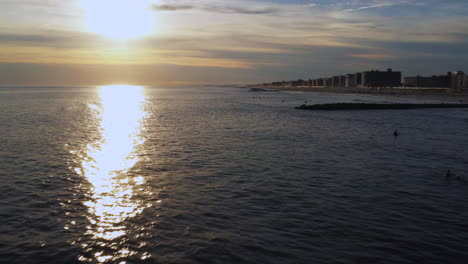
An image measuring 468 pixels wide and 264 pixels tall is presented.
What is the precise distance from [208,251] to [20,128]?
42885mm

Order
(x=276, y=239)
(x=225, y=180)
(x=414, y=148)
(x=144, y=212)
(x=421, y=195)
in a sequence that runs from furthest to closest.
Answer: (x=414, y=148) → (x=225, y=180) → (x=421, y=195) → (x=144, y=212) → (x=276, y=239)

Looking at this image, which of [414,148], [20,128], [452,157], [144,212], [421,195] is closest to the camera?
[144,212]

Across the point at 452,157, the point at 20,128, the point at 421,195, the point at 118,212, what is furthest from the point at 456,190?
the point at 20,128

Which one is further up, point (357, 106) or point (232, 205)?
point (357, 106)

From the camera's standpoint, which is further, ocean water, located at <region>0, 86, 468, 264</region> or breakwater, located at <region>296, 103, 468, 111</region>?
breakwater, located at <region>296, 103, 468, 111</region>

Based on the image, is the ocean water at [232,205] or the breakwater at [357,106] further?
the breakwater at [357,106]

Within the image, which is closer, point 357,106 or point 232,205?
point 232,205

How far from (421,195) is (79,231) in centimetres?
1582

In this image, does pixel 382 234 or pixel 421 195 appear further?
pixel 421 195

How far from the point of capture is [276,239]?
1187 cm

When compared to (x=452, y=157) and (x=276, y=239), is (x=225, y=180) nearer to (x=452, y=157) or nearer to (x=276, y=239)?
(x=276, y=239)

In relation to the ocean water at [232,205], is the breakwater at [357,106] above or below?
above

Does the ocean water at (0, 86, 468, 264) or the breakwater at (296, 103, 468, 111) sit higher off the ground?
the breakwater at (296, 103, 468, 111)

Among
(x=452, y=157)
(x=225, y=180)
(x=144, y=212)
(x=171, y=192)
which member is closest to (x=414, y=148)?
(x=452, y=157)
